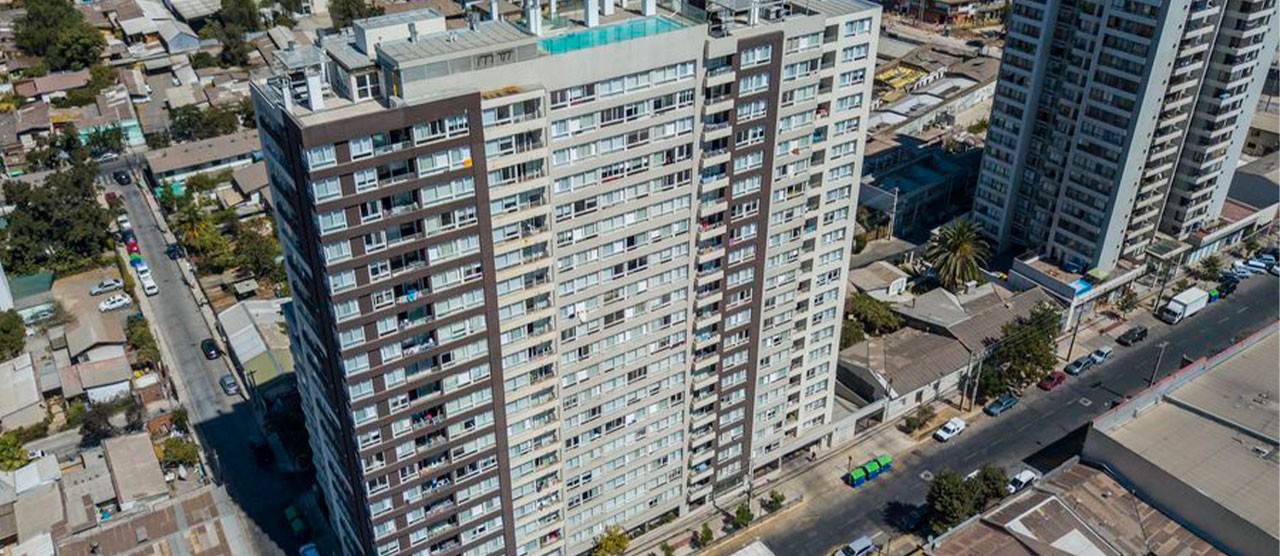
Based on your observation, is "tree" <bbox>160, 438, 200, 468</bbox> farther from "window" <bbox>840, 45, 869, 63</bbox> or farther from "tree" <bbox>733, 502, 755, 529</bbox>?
"window" <bbox>840, 45, 869, 63</bbox>

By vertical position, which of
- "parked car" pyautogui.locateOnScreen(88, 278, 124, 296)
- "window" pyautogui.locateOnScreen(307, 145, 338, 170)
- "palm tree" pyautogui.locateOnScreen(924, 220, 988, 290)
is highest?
"window" pyautogui.locateOnScreen(307, 145, 338, 170)

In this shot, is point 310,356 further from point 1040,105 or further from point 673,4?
point 1040,105

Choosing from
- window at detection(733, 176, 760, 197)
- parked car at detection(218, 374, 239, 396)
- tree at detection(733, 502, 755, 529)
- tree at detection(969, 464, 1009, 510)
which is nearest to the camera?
window at detection(733, 176, 760, 197)

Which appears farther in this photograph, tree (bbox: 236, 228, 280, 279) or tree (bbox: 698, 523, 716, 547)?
tree (bbox: 236, 228, 280, 279)

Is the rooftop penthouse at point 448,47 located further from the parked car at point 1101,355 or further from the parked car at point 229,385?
the parked car at point 1101,355

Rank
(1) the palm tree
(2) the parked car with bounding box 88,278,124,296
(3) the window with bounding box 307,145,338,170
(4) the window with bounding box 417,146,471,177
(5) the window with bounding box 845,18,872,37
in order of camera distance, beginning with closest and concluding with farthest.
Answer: (3) the window with bounding box 307,145,338,170, (4) the window with bounding box 417,146,471,177, (5) the window with bounding box 845,18,872,37, (1) the palm tree, (2) the parked car with bounding box 88,278,124,296

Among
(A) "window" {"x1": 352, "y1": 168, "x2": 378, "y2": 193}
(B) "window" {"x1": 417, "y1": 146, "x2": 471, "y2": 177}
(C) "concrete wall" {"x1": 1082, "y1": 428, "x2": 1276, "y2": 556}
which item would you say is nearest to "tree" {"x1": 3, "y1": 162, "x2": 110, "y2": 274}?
(A) "window" {"x1": 352, "y1": 168, "x2": 378, "y2": 193}

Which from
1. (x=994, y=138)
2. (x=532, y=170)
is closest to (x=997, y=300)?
(x=994, y=138)

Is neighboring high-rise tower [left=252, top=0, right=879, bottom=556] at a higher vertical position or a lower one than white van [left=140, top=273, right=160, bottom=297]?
higher
